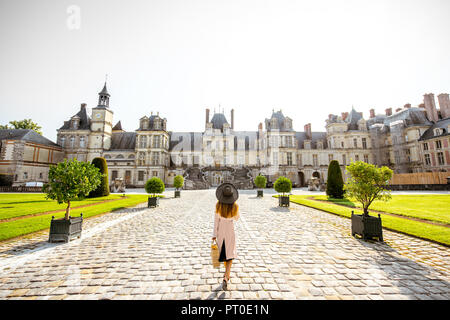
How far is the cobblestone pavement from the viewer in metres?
3.08

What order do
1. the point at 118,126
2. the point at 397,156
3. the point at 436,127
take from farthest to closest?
the point at 118,126 → the point at 397,156 → the point at 436,127

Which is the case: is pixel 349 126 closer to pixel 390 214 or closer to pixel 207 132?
pixel 207 132

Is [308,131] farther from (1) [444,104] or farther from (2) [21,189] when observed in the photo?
(2) [21,189]

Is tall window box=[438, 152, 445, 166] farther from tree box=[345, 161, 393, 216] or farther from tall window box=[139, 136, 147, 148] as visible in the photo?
tall window box=[139, 136, 147, 148]

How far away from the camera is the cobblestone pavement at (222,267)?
308 cm

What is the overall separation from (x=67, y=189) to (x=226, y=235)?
5916 millimetres

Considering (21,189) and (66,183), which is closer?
(66,183)

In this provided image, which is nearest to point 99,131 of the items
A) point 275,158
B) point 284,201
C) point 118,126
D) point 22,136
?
point 118,126

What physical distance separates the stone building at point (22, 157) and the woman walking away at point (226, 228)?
134 feet

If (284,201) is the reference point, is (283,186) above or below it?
above

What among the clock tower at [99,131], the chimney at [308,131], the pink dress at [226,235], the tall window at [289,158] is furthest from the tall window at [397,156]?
the clock tower at [99,131]

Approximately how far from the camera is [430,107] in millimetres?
33344

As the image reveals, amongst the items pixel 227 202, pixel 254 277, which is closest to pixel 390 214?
pixel 254 277
